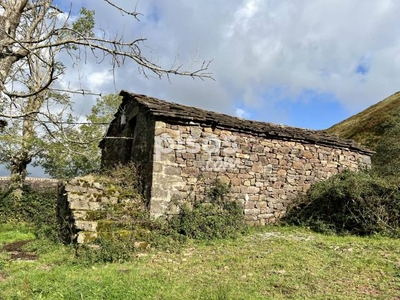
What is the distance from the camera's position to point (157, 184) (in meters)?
8.81

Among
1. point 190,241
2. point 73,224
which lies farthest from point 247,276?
point 73,224

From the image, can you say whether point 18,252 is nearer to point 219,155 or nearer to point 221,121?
point 219,155

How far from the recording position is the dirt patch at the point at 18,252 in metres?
6.84

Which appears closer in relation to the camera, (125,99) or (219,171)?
(219,171)

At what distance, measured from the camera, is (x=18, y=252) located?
732 centimetres

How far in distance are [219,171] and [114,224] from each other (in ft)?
11.7

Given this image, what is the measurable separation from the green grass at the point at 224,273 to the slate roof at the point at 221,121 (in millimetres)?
3500

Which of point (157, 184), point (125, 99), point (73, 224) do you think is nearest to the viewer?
point (73, 224)

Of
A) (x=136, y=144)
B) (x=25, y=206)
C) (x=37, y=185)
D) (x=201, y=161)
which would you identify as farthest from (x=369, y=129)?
(x=25, y=206)

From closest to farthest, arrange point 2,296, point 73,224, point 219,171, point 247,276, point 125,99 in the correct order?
point 2,296, point 247,276, point 73,224, point 219,171, point 125,99

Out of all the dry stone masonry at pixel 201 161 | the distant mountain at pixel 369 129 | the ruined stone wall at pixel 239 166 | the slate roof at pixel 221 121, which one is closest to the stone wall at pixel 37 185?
the dry stone masonry at pixel 201 161

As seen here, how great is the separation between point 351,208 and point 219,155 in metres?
4.23

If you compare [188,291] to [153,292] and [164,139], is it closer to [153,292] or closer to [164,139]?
[153,292]

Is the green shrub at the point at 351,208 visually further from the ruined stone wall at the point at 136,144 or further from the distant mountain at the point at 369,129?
the distant mountain at the point at 369,129
